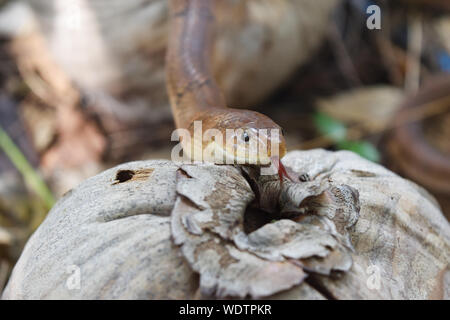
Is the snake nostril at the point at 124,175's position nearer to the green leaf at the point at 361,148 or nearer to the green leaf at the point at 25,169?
the green leaf at the point at 25,169

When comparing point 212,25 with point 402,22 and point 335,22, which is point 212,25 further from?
point 402,22

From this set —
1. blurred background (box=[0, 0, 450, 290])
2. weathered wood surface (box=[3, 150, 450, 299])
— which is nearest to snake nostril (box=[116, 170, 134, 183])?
weathered wood surface (box=[3, 150, 450, 299])

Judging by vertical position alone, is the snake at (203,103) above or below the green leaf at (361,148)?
above

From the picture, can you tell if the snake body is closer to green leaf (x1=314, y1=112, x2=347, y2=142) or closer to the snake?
the snake

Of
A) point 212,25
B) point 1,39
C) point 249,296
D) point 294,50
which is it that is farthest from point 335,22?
point 249,296

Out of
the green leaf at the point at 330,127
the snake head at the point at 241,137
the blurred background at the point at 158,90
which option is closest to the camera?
the snake head at the point at 241,137

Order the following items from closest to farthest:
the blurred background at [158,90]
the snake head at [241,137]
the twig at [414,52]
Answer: the snake head at [241,137] < the blurred background at [158,90] < the twig at [414,52]

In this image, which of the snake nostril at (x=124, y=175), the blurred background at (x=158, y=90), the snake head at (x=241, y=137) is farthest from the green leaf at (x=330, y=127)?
the snake nostril at (x=124, y=175)
